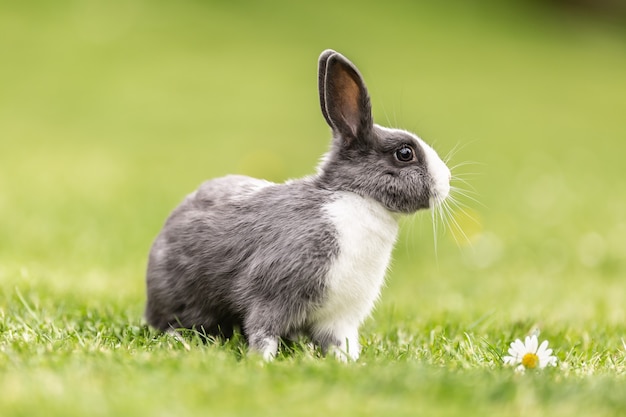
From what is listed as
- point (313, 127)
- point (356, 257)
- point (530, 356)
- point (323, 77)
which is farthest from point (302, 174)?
point (530, 356)

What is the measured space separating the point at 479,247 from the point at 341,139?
411 cm

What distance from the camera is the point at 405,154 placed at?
395 centimetres

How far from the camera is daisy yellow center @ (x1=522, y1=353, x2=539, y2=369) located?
3588mm

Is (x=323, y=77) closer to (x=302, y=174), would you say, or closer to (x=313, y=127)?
(x=302, y=174)

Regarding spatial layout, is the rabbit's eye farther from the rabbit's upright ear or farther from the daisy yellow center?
the daisy yellow center

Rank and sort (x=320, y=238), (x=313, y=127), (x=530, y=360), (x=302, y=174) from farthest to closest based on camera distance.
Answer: (x=313, y=127)
(x=302, y=174)
(x=320, y=238)
(x=530, y=360)

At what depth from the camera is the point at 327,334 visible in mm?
3895

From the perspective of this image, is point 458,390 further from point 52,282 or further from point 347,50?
point 347,50

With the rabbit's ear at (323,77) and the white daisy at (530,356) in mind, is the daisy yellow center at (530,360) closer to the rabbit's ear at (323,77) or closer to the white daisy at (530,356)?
the white daisy at (530,356)

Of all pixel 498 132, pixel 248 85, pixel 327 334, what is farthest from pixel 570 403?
pixel 248 85

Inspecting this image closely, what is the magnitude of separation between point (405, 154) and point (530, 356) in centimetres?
101

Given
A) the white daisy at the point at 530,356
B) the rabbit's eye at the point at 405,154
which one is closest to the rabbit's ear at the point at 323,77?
the rabbit's eye at the point at 405,154

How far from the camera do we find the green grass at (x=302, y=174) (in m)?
2.94

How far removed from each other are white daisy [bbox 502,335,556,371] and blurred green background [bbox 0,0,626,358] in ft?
3.41
